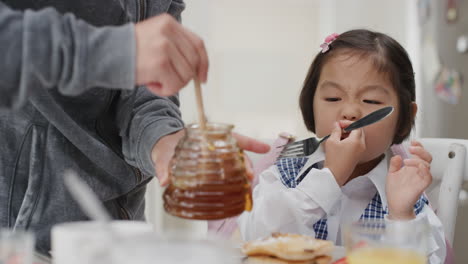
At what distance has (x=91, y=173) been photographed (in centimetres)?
121

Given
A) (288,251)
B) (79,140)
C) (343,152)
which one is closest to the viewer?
(288,251)

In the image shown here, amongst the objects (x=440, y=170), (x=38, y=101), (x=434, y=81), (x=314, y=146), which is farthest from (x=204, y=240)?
(x=434, y=81)

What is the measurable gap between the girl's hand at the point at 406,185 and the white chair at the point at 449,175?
16 cm

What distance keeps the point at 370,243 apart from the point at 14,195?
75 centimetres

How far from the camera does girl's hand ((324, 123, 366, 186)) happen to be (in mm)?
1522

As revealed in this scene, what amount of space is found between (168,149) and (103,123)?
285 millimetres

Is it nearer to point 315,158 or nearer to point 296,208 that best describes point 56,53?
point 296,208

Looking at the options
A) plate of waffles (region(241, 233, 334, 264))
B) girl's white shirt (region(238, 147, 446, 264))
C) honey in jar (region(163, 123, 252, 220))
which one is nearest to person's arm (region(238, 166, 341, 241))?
girl's white shirt (region(238, 147, 446, 264))

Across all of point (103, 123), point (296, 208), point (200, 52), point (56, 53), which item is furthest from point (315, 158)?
point (56, 53)

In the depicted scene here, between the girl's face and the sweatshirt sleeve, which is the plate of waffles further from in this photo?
the girl's face

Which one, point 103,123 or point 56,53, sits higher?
point 56,53

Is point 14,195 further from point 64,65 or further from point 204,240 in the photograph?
point 204,240

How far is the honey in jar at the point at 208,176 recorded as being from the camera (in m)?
0.82

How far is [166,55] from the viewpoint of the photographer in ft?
2.56
